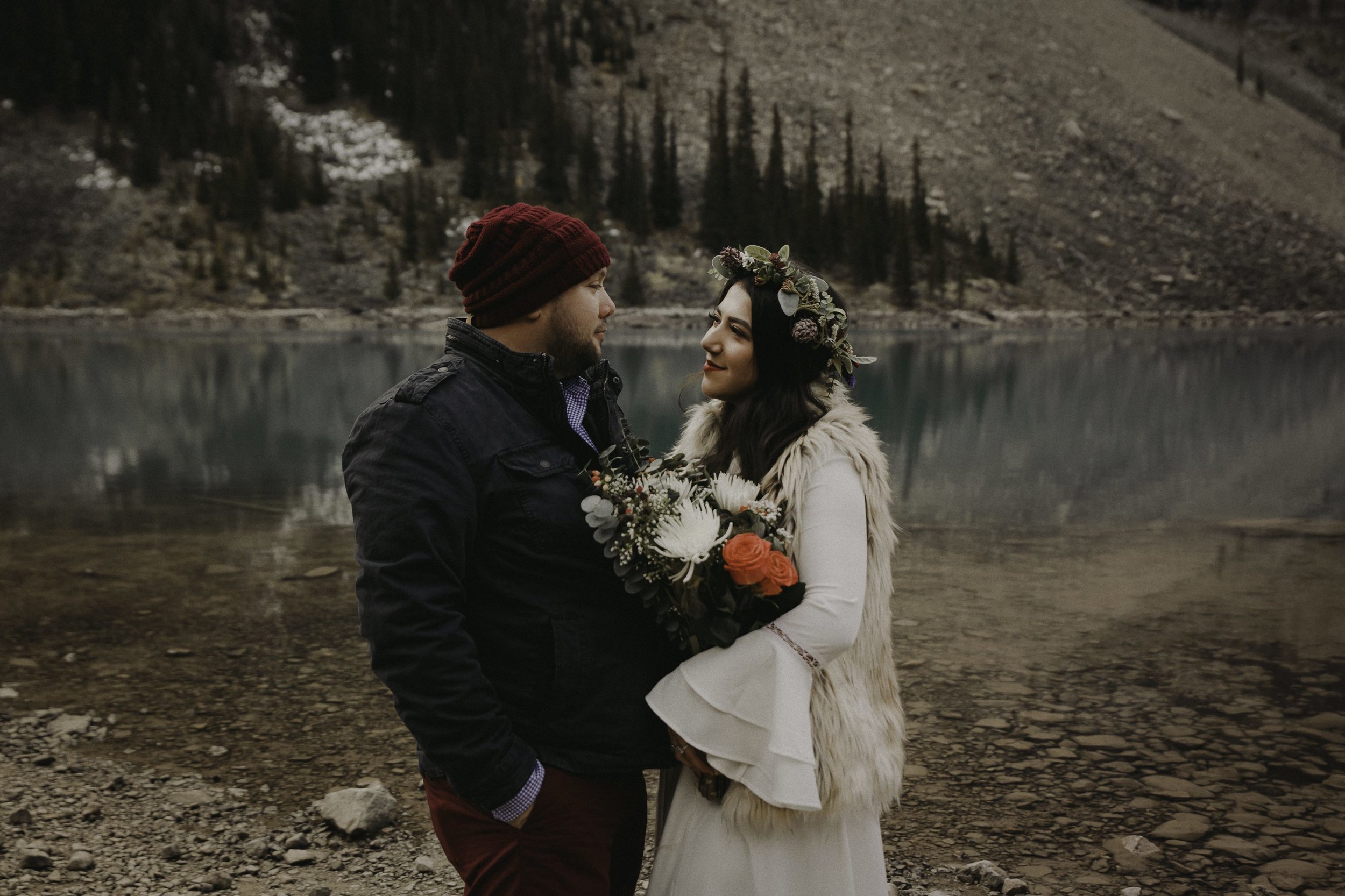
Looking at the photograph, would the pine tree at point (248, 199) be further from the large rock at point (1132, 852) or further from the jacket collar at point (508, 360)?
the jacket collar at point (508, 360)

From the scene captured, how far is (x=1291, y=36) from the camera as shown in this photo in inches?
5000

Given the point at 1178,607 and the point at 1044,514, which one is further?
the point at 1044,514

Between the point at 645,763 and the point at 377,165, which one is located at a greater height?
the point at 377,165

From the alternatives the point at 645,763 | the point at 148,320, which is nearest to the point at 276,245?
the point at 148,320

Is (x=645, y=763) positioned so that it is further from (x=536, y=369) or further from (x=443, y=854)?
(x=443, y=854)

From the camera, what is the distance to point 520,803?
2.00 m

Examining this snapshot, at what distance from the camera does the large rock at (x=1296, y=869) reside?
3709 mm

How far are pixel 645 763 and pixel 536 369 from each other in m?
0.85

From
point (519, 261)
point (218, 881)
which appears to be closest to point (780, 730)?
point (519, 261)

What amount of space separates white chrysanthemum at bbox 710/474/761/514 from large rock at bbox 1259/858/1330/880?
9.21ft

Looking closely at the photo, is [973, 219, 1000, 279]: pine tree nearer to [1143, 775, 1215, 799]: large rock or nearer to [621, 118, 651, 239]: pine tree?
[621, 118, 651, 239]: pine tree

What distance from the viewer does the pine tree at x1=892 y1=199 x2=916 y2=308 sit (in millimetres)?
52688

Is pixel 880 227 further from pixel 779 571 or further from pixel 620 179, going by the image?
pixel 779 571

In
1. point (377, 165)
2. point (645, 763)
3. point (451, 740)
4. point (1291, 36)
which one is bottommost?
point (645, 763)
